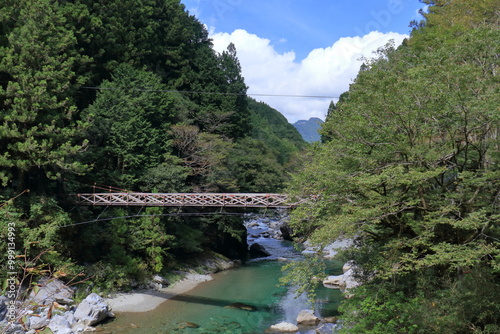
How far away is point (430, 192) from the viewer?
848 cm

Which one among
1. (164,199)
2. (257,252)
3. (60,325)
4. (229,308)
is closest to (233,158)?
(257,252)

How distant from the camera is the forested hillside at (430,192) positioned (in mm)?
7004

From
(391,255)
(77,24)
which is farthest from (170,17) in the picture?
(391,255)

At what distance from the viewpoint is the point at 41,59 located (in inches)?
562

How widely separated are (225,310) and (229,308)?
249 mm

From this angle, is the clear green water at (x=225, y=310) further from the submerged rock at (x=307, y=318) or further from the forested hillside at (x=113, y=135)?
the forested hillside at (x=113, y=135)

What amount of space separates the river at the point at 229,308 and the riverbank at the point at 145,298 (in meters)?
0.34

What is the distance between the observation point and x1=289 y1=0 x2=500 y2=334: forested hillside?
700cm

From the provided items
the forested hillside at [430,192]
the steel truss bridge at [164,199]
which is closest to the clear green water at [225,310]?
the steel truss bridge at [164,199]

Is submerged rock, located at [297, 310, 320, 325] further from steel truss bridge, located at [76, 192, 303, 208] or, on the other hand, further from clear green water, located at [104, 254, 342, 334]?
steel truss bridge, located at [76, 192, 303, 208]

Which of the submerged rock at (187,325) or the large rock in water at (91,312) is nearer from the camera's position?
the large rock in water at (91,312)

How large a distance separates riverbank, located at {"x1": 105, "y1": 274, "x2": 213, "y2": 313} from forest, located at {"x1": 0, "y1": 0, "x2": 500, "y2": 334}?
74cm

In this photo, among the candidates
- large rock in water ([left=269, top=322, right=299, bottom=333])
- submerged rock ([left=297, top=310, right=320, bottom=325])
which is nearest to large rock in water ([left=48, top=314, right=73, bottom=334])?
large rock in water ([left=269, top=322, right=299, bottom=333])

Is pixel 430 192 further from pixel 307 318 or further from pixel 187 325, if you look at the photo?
pixel 187 325
